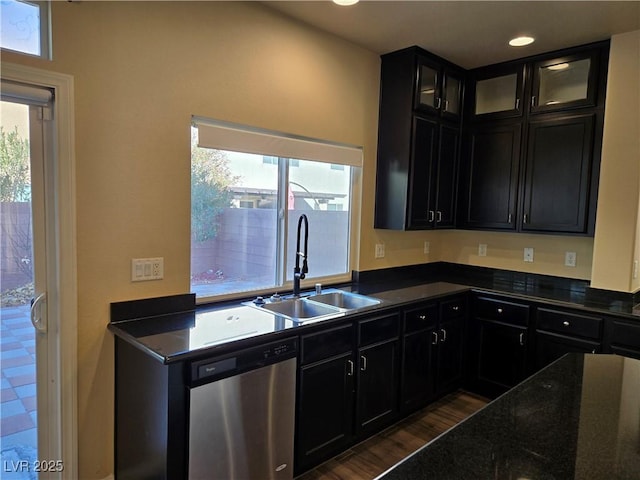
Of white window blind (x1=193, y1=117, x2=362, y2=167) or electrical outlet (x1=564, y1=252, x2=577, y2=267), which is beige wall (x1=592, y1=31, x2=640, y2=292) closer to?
electrical outlet (x1=564, y1=252, x2=577, y2=267)

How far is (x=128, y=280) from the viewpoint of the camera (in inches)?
85.6

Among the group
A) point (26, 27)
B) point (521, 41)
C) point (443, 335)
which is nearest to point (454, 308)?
point (443, 335)

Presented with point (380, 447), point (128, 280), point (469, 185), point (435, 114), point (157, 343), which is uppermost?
point (435, 114)

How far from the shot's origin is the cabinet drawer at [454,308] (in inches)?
126

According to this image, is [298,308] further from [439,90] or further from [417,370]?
[439,90]

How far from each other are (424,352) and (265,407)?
147 cm

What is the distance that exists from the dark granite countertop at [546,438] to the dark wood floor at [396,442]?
136 cm

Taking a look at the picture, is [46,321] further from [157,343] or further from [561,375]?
[561,375]

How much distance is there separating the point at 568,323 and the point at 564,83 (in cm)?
186

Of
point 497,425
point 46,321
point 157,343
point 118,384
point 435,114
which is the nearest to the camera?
point 497,425

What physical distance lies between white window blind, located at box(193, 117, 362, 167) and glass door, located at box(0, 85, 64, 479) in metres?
0.80

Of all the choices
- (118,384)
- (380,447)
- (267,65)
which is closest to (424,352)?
(380,447)

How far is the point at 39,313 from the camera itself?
76.7 inches

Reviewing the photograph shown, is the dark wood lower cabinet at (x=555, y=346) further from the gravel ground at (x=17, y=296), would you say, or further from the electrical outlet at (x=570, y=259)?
the gravel ground at (x=17, y=296)
